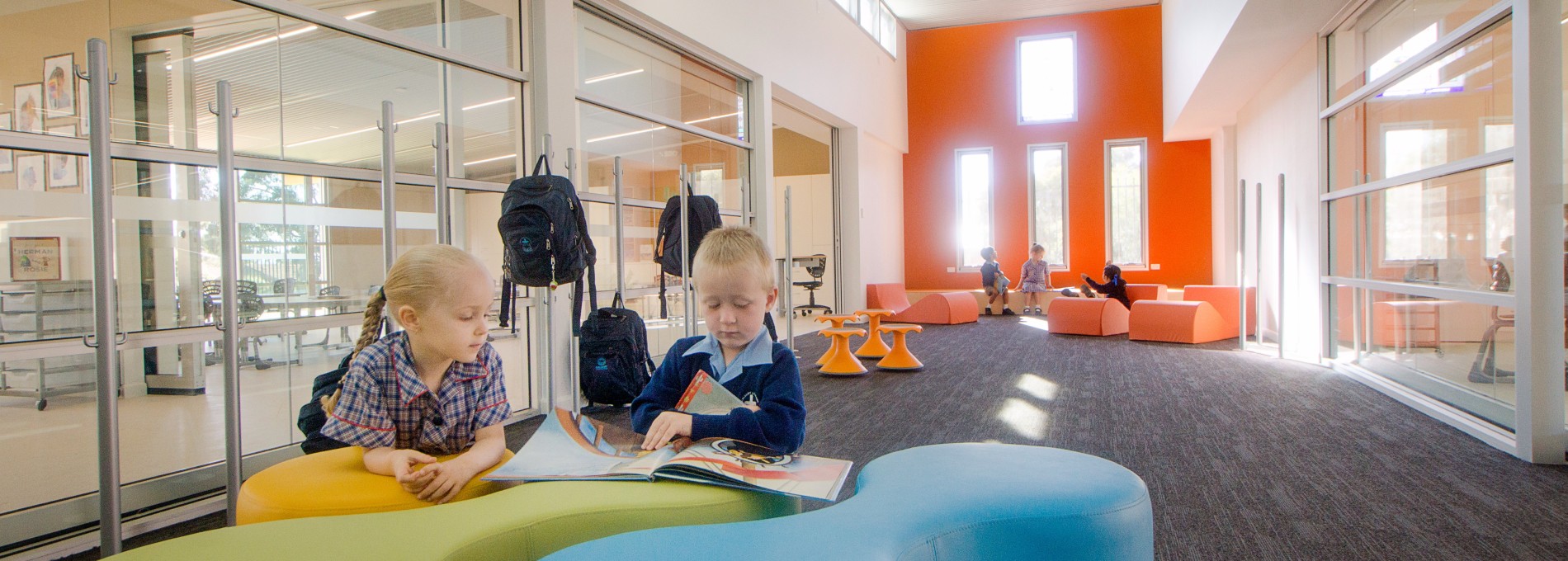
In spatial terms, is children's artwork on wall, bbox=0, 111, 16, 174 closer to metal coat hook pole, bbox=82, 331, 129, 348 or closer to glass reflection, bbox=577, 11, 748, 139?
metal coat hook pole, bbox=82, 331, 129, 348

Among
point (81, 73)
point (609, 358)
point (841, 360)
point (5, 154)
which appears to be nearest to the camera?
point (81, 73)

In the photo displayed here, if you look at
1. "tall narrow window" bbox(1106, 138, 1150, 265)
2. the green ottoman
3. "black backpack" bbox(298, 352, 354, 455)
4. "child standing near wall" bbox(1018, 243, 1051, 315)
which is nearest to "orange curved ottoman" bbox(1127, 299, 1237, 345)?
"child standing near wall" bbox(1018, 243, 1051, 315)

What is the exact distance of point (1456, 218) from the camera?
3863 millimetres

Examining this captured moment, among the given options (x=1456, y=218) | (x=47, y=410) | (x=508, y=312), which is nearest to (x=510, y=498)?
(x=47, y=410)

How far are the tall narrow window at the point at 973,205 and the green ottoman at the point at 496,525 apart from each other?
12.3m

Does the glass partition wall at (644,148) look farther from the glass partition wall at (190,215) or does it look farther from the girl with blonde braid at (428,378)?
the girl with blonde braid at (428,378)

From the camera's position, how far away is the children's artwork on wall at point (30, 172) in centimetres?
231

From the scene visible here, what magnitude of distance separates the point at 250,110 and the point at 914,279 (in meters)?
11.5

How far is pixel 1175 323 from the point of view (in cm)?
789

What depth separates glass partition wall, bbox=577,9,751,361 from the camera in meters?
5.02

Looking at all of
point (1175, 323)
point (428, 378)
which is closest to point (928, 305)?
point (1175, 323)

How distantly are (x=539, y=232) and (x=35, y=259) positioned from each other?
173 cm

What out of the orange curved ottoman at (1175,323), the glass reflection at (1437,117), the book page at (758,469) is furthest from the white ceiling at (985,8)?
the book page at (758,469)

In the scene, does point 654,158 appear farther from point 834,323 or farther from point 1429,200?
point 1429,200
